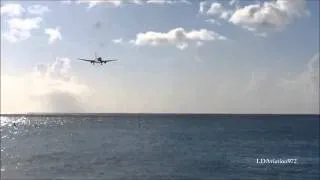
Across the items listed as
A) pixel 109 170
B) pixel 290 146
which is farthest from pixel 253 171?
pixel 290 146

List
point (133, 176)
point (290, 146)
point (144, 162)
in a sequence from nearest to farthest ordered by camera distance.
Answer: point (133, 176) → point (144, 162) → point (290, 146)

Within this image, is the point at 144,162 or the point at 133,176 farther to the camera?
the point at 144,162

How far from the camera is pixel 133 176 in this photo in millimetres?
79500

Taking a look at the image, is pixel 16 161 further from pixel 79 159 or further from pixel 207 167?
pixel 207 167

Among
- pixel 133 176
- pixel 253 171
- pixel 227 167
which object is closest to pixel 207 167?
pixel 227 167

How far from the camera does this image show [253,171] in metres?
82.9

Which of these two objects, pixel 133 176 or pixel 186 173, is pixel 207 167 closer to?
pixel 186 173

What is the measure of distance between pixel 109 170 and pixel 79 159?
21.9 m

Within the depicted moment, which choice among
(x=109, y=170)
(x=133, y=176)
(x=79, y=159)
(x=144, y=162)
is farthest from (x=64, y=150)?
(x=133, y=176)

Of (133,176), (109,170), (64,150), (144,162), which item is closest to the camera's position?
(133,176)

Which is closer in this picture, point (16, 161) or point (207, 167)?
point (207, 167)

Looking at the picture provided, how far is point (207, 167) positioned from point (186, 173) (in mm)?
8329

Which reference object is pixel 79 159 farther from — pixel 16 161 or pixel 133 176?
pixel 133 176

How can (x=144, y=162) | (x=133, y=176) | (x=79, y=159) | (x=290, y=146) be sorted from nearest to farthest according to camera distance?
(x=133, y=176)
(x=144, y=162)
(x=79, y=159)
(x=290, y=146)
